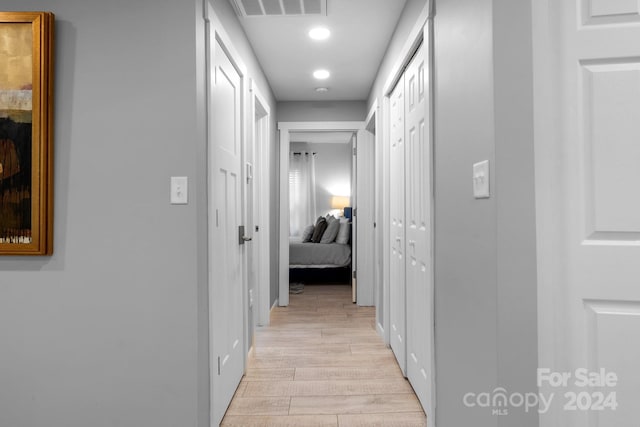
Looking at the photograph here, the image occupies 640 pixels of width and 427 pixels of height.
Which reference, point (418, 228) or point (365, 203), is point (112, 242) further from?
point (365, 203)

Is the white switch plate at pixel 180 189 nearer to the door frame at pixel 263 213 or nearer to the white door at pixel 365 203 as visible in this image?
the door frame at pixel 263 213

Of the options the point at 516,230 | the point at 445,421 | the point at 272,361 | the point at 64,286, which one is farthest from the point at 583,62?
the point at 272,361

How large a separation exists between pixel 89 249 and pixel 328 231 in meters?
4.70

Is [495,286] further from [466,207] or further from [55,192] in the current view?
[55,192]

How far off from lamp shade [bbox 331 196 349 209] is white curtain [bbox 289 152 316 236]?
0.40 metres

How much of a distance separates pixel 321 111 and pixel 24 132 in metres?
3.41

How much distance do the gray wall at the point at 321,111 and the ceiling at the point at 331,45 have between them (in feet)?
1.10

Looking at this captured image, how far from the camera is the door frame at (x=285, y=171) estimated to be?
484 centimetres

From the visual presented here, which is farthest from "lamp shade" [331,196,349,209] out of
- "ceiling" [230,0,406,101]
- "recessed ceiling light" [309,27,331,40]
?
"recessed ceiling light" [309,27,331,40]

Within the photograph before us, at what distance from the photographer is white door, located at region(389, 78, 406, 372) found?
2852 millimetres

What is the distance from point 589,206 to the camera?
122cm

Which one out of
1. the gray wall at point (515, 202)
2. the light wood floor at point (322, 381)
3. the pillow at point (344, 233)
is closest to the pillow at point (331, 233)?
the pillow at point (344, 233)

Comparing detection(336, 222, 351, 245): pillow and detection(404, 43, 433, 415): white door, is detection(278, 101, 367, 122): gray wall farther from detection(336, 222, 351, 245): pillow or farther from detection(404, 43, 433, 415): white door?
detection(404, 43, 433, 415): white door

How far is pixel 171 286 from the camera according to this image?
1.84 m
